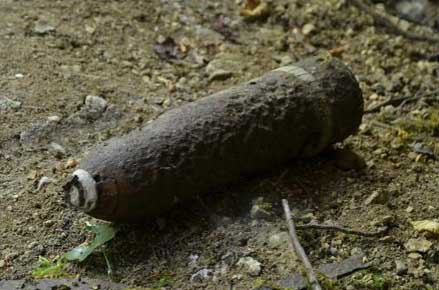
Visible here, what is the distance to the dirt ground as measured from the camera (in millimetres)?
2076

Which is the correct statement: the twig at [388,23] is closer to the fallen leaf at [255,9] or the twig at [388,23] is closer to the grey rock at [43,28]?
the fallen leaf at [255,9]

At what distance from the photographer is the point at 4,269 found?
205 centimetres

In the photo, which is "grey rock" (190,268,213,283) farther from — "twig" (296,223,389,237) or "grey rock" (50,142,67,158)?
"grey rock" (50,142,67,158)

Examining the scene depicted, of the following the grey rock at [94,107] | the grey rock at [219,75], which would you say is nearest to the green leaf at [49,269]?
the grey rock at [94,107]

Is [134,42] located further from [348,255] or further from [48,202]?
[348,255]

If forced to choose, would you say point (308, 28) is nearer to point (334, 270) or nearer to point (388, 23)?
point (388, 23)

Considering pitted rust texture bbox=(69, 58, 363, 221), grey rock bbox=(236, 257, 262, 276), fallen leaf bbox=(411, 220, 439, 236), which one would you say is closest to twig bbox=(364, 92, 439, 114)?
pitted rust texture bbox=(69, 58, 363, 221)

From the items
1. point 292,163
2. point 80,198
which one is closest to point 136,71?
point 292,163

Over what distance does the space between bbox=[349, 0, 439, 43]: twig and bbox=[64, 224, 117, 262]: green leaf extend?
5.32 ft

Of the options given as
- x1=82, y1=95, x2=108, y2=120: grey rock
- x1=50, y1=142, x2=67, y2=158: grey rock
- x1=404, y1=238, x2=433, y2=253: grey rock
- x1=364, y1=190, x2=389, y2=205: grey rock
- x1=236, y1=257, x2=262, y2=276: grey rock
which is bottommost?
x1=236, y1=257, x2=262, y2=276: grey rock

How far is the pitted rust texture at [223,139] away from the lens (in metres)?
2.04

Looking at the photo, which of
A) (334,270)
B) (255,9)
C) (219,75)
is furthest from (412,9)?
(334,270)

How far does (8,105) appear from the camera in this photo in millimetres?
2574

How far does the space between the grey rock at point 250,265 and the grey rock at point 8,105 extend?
91cm
